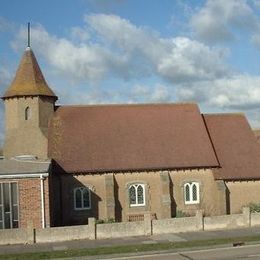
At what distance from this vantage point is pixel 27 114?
3906cm

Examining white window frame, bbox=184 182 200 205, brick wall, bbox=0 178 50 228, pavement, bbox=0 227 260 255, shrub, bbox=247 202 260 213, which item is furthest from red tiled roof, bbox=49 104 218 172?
pavement, bbox=0 227 260 255

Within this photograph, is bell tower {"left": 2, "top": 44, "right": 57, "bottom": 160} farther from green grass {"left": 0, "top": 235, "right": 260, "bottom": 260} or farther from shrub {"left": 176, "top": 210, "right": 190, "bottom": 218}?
green grass {"left": 0, "top": 235, "right": 260, "bottom": 260}

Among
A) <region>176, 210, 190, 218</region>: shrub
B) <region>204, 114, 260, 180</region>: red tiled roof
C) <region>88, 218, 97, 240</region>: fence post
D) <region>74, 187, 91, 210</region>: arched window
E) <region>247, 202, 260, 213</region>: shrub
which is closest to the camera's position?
<region>88, 218, 97, 240</region>: fence post

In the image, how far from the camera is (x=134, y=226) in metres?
28.6

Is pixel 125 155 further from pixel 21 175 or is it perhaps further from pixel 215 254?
pixel 215 254

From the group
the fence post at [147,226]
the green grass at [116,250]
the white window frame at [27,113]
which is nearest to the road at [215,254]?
the green grass at [116,250]

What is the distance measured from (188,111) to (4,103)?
14897 millimetres

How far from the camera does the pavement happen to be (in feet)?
82.8

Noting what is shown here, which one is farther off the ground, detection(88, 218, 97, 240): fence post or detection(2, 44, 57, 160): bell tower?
detection(2, 44, 57, 160): bell tower

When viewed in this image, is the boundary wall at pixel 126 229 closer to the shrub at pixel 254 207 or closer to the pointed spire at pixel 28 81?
the shrub at pixel 254 207

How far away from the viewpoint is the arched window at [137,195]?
37312 millimetres

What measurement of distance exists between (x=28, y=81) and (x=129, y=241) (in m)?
17.7

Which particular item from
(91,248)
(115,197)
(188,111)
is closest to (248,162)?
(188,111)

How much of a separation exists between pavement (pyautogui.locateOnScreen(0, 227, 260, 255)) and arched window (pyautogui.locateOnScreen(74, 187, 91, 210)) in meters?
9.33
